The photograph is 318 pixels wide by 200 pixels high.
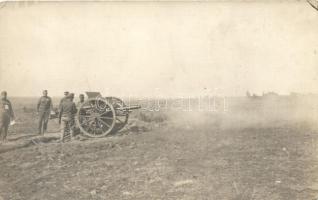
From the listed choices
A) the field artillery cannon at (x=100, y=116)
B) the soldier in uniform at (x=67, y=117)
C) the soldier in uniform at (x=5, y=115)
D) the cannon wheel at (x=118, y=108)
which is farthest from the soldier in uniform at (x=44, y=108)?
the cannon wheel at (x=118, y=108)

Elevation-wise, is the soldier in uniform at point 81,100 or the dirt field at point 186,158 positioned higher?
the soldier in uniform at point 81,100

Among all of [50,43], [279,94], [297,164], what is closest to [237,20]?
[279,94]

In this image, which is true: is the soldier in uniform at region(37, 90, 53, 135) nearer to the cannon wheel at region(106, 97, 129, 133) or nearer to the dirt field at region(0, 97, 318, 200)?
the dirt field at region(0, 97, 318, 200)

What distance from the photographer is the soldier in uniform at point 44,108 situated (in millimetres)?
6105

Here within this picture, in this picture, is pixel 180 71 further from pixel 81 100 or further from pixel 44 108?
pixel 44 108

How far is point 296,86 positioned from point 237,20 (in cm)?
121

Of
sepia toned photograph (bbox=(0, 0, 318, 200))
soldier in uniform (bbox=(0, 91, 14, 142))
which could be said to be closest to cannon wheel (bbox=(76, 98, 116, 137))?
sepia toned photograph (bbox=(0, 0, 318, 200))

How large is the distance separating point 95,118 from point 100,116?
0.31 feet

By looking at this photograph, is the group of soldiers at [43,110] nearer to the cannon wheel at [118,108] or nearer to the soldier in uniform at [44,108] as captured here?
the soldier in uniform at [44,108]

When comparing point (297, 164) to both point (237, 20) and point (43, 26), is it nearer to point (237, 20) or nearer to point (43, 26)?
point (237, 20)

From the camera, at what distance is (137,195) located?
517 centimetres

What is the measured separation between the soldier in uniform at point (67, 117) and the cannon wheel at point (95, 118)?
107 millimetres

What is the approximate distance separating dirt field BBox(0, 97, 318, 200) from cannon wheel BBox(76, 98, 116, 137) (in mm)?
517

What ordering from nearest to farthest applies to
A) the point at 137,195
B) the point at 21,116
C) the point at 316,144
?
the point at 137,195
the point at 316,144
the point at 21,116
